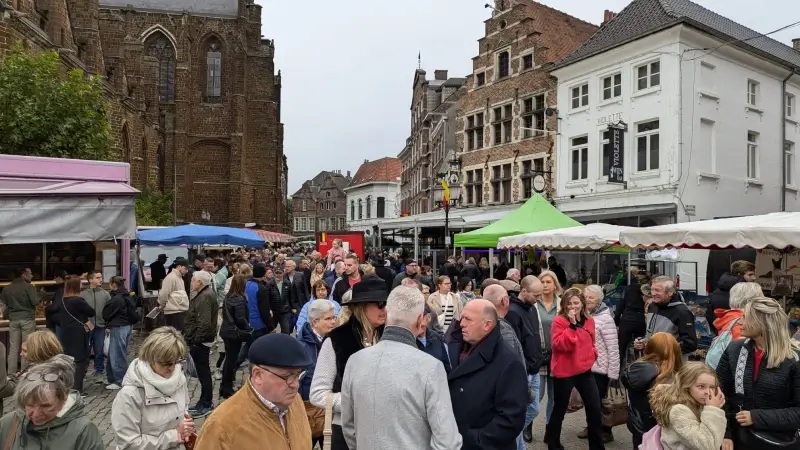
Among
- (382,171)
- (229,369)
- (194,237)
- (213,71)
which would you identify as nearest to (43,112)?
(194,237)

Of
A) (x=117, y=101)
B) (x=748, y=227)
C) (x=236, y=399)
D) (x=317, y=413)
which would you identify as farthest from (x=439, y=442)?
(x=117, y=101)

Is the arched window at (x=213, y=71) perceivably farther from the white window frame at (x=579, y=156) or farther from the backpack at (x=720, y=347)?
the backpack at (x=720, y=347)

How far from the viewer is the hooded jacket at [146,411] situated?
11.2ft

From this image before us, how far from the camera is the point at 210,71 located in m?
46.1

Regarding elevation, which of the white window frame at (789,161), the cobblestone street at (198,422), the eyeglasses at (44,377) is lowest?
the cobblestone street at (198,422)

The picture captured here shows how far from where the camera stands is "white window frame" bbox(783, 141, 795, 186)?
74.2 feet

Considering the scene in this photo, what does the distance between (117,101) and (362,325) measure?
92.8 feet

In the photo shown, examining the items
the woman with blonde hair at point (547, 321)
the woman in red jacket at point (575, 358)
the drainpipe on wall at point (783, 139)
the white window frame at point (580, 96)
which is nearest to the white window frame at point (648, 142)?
the white window frame at point (580, 96)

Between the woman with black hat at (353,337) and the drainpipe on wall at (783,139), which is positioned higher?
the drainpipe on wall at (783,139)

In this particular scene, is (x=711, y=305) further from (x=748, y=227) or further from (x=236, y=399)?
(x=236, y=399)

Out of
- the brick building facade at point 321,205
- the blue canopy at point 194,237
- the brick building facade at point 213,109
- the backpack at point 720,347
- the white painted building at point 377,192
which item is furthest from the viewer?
the brick building facade at point 321,205

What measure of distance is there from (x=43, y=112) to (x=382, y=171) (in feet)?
207

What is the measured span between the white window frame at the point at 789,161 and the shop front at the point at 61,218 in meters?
22.7

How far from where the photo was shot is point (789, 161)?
74.9 feet
